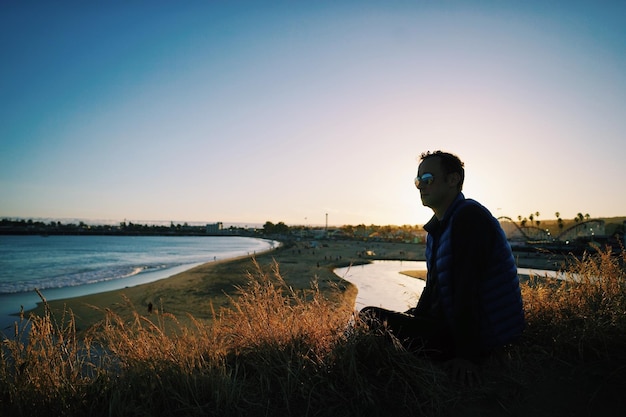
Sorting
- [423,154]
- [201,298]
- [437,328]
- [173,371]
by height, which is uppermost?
[423,154]

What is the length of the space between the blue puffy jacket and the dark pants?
0.11m

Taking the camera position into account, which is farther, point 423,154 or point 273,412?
point 423,154

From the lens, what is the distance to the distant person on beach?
240cm

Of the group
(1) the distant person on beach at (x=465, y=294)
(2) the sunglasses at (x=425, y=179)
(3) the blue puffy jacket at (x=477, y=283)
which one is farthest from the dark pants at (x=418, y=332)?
(2) the sunglasses at (x=425, y=179)

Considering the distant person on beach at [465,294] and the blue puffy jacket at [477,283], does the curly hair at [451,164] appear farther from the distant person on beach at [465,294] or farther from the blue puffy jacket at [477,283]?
the blue puffy jacket at [477,283]

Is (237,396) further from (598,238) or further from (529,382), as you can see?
(598,238)

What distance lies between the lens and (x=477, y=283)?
7.88 feet

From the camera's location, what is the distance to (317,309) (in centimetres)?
370

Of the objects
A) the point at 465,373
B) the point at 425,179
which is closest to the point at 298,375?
the point at 465,373

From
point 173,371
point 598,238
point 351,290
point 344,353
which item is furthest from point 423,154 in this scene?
point 598,238

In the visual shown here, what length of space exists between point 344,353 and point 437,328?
2.61 feet

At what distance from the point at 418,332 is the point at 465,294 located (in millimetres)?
629

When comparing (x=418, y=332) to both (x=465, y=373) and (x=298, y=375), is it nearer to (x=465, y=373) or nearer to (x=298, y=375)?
(x=465, y=373)

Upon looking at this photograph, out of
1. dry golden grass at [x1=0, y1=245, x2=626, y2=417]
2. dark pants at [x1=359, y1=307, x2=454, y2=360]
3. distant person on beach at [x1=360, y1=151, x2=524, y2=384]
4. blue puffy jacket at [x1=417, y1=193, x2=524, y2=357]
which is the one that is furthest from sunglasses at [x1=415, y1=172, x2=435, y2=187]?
dry golden grass at [x1=0, y1=245, x2=626, y2=417]
